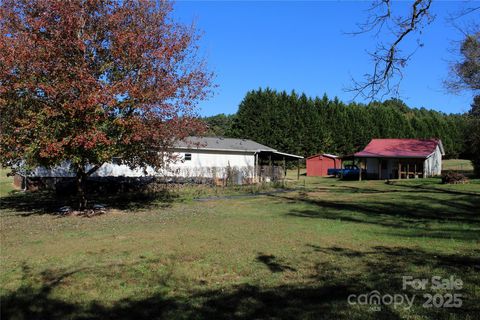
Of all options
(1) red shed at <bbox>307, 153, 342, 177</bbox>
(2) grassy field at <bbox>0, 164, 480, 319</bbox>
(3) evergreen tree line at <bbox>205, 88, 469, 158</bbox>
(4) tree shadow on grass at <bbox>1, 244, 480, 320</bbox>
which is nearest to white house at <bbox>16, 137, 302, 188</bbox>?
(2) grassy field at <bbox>0, 164, 480, 319</bbox>

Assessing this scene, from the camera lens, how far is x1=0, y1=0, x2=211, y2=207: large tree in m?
14.0

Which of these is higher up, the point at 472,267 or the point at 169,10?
the point at 169,10

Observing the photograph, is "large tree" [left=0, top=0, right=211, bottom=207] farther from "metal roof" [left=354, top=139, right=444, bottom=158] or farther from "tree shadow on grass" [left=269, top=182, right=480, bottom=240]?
"metal roof" [left=354, top=139, right=444, bottom=158]

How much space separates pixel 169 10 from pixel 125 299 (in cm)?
1475

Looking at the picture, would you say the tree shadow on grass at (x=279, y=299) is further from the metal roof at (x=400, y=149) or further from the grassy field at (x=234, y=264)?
the metal roof at (x=400, y=149)

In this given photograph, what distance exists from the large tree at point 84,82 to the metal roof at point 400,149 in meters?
32.9

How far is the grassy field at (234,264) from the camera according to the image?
522cm

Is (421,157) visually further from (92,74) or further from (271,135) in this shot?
(92,74)

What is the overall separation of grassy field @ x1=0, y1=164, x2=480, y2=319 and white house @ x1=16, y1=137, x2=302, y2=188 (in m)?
15.3

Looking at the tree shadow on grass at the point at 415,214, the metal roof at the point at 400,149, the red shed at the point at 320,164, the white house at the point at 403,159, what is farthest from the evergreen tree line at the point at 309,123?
the tree shadow on grass at the point at 415,214

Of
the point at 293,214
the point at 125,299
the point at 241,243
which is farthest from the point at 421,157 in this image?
the point at 125,299

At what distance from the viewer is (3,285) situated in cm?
645

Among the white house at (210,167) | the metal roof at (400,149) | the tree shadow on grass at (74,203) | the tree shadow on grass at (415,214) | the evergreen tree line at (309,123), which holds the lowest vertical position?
the tree shadow on grass at (74,203)

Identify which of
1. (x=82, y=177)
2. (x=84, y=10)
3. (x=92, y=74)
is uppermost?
(x=84, y=10)
